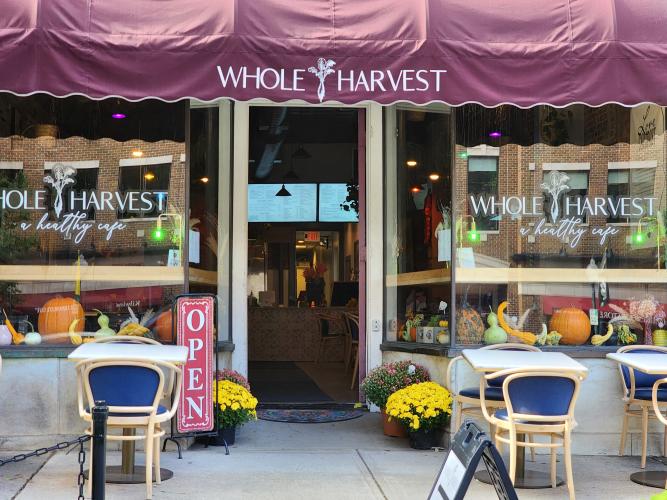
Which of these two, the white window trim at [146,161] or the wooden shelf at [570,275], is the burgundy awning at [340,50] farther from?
the wooden shelf at [570,275]

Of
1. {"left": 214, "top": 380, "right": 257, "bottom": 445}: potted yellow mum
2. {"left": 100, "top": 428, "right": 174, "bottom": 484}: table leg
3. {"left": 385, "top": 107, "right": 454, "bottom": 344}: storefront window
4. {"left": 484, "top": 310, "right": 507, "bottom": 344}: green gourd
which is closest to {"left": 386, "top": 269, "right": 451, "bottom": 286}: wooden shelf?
{"left": 385, "top": 107, "right": 454, "bottom": 344}: storefront window

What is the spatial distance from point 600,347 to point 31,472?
15.3 ft

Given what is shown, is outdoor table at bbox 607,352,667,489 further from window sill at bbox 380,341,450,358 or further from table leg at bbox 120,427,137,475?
table leg at bbox 120,427,137,475

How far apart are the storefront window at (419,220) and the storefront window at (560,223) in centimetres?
17

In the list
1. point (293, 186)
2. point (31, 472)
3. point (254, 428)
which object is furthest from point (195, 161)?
point (293, 186)

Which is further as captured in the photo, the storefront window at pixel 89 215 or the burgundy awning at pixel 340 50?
the storefront window at pixel 89 215

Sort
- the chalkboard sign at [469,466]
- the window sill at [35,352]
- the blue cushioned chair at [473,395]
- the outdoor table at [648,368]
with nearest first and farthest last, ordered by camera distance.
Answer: the chalkboard sign at [469,466], the outdoor table at [648,368], the blue cushioned chair at [473,395], the window sill at [35,352]

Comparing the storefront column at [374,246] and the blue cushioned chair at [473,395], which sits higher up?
the storefront column at [374,246]

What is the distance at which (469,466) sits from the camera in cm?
283

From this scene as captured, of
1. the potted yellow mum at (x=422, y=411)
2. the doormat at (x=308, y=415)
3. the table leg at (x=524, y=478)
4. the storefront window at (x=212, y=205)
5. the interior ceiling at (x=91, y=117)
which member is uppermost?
the interior ceiling at (x=91, y=117)

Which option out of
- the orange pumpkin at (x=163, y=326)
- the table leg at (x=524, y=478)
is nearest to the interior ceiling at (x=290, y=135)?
the orange pumpkin at (x=163, y=326)

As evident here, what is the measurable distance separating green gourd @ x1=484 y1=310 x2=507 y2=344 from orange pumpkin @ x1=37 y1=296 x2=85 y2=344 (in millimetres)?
3516

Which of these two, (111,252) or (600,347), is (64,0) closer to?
(111,252)

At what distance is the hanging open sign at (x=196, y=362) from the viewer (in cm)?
652
